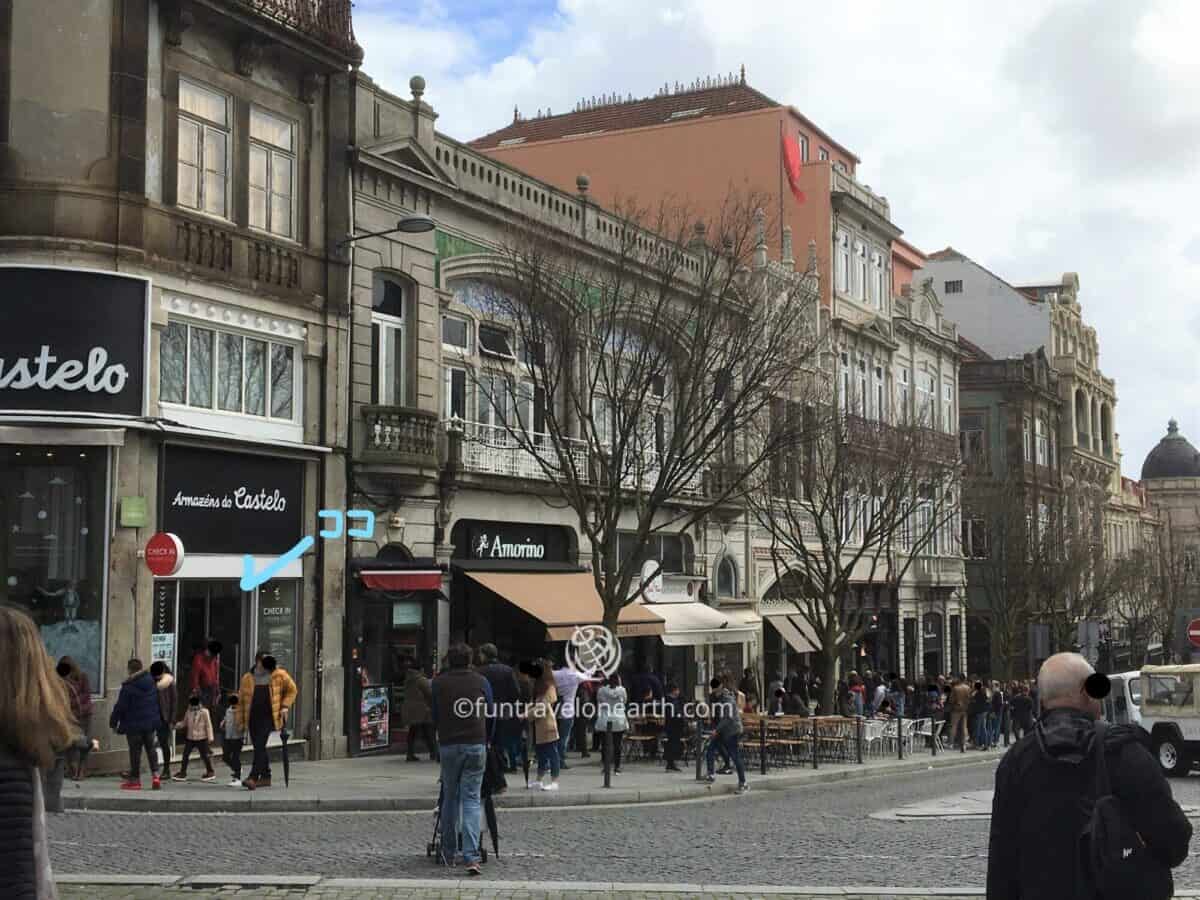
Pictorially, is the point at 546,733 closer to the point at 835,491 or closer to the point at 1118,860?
the point at 1118,860

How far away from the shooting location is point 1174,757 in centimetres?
2539

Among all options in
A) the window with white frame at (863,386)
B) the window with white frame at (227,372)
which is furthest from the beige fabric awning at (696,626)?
the window with white frame at (863,386)

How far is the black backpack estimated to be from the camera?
4.78m

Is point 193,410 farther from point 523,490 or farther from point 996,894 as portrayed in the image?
point 996,894

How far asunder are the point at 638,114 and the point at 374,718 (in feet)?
93.0

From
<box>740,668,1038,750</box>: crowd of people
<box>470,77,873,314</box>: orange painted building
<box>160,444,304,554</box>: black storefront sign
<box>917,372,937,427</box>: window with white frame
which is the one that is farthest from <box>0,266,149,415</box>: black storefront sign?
<box>917,372,937,427</box>: window with white frame

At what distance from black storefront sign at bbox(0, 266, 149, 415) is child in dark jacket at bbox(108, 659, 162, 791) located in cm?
386

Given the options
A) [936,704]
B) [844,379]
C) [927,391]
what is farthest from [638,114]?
[936,704]

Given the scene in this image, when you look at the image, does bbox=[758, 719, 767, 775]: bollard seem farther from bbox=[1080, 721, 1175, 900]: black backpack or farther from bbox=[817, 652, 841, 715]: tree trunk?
bbox=[1080, 721, 1175, 900]: black backpack

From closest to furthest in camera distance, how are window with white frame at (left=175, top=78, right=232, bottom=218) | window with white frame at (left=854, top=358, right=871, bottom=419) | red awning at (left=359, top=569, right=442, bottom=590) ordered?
window with white frame at (left=175, top=78, right=232, bottom=218) → red awning at (left=359, top=569, right=442, bottom=590) → window with white frame at (left=854, top=358, right=871, bottom=419)

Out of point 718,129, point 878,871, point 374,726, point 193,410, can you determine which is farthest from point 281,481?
point 718,129

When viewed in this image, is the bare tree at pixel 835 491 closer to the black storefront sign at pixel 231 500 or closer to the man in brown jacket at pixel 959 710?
the man in brown jacket at pixel 959 710

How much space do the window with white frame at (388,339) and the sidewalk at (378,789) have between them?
624 centimetres

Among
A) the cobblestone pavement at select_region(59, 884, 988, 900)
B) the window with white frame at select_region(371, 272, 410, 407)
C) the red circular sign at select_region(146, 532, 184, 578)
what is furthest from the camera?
the window with white frame at select_region(371, 272, 410, 407)
